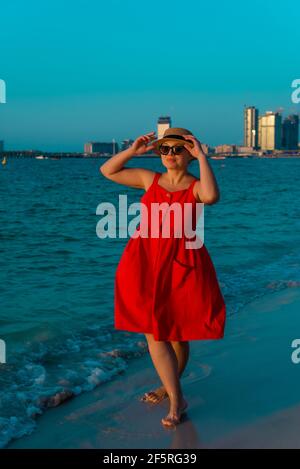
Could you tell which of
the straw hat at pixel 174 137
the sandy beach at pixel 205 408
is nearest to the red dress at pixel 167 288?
the straw hat at pixel 174 137

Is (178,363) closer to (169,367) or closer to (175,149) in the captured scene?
(169,367)

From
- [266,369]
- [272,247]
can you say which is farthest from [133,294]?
[272,247]

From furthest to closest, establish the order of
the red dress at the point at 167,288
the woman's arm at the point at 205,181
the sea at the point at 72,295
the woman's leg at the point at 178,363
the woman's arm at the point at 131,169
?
the sea at the point at 72,295
the woman's leg at the point at 178,363
the woman's arm at the point at 131,169
the red dress at the point at 167,288
the woman's arm at the point at 205,181

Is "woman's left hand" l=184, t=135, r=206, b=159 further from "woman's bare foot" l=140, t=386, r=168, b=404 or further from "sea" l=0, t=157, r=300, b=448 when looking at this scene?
"sea" l=0, t=157, r=300, b=448

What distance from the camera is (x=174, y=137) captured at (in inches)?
150

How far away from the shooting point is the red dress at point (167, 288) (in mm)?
3775

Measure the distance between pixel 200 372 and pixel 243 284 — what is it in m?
3.88

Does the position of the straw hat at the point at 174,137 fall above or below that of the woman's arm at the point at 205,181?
above

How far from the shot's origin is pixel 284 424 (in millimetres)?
3824

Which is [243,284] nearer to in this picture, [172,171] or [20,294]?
[20,294]

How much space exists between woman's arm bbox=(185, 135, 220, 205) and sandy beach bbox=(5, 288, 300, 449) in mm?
1384

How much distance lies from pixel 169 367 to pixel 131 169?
1.25 m

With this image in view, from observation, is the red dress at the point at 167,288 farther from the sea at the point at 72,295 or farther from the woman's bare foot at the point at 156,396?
the sea at the point at 72,295

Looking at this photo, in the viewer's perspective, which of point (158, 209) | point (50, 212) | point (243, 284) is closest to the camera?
point (158, 209)
